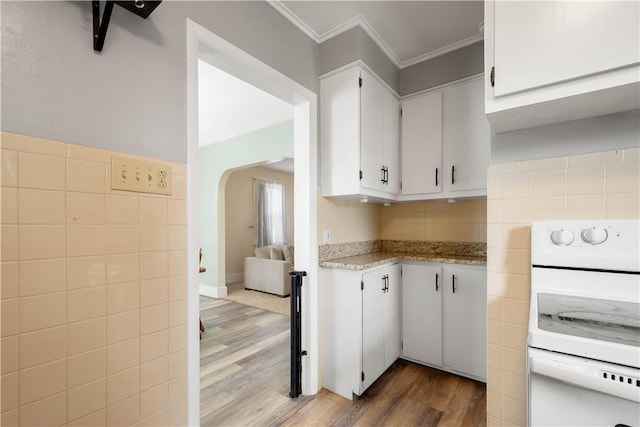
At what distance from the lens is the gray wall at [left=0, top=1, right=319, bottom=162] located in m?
0.89

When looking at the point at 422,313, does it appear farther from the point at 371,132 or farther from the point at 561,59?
the point at 561,59

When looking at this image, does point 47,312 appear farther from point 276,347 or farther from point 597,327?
point 276,347

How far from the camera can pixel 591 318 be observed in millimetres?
915

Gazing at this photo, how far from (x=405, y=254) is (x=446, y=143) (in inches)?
40.8

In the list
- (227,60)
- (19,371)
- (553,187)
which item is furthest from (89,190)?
(553,187)

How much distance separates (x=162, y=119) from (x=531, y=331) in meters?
1.56

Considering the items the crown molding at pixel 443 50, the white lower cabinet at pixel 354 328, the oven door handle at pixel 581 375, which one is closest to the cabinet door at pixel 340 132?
the white lower cabinet at pixel 354 328

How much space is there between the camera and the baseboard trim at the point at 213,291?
15.7 feet

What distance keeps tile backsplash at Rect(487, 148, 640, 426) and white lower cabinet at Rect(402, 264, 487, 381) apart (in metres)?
0.89

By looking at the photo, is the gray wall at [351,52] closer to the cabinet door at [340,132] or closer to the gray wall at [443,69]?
the cabinet door at [340,132]

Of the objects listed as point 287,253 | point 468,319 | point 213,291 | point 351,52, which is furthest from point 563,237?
point 213,291

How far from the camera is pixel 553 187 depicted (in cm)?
119

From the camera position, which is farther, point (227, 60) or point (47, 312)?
point (227, 60)

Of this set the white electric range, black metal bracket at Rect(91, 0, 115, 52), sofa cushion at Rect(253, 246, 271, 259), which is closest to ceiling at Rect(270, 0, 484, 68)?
black metal bracket at Rect(91, 0, 115, 52)
